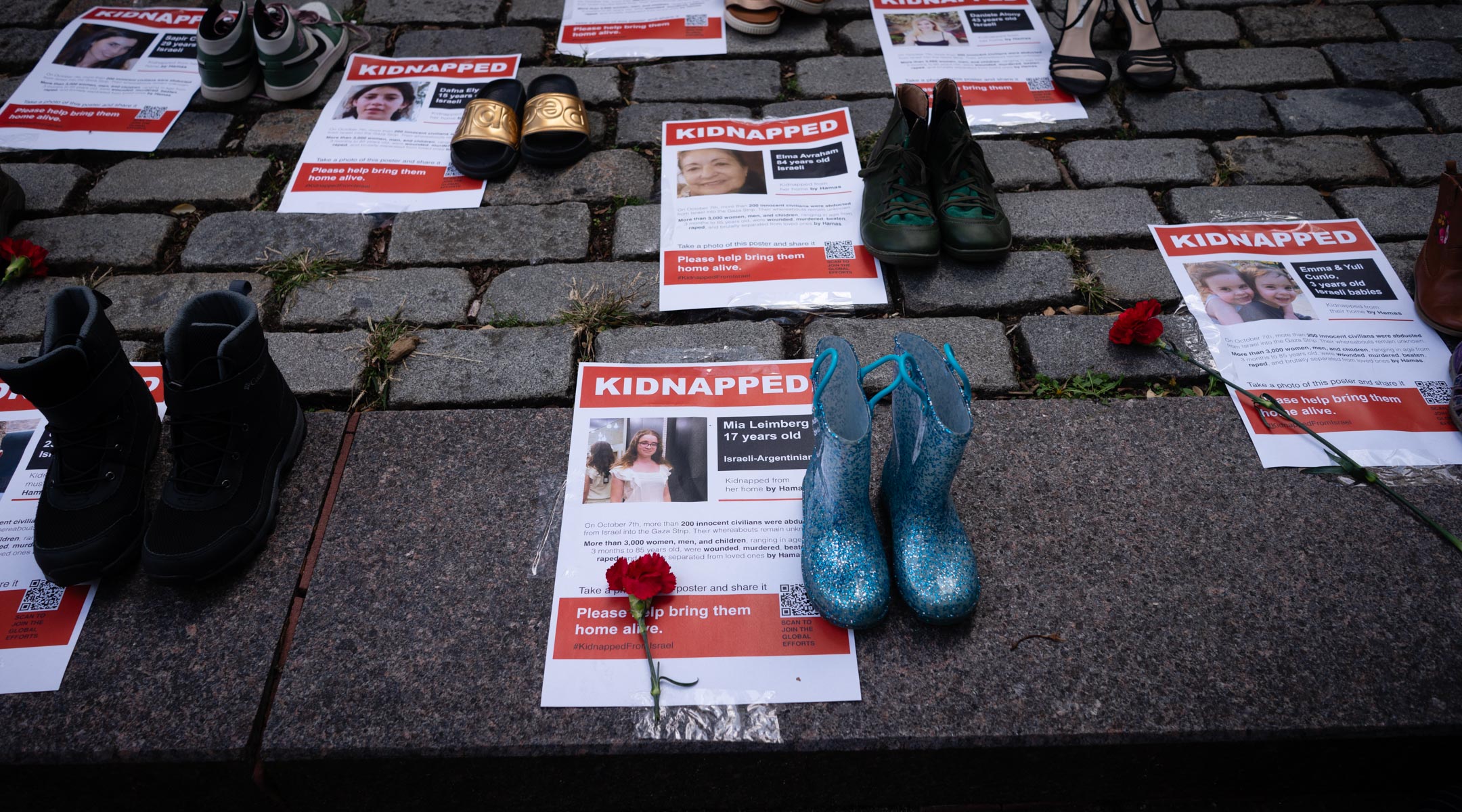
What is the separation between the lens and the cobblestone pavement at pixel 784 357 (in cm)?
117

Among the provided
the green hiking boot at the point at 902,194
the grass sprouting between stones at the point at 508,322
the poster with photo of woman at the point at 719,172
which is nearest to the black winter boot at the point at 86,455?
the grass sprouting between stones at the point at 508,322

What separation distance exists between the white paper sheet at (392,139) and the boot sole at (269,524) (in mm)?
688

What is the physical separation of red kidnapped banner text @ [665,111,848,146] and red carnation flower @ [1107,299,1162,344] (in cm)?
89

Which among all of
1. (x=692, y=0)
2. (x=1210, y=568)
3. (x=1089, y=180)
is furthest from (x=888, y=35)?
(x=1210, y=568)

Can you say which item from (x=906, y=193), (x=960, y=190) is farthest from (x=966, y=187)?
(x=906, y=193)

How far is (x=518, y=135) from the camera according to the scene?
2.05 metres

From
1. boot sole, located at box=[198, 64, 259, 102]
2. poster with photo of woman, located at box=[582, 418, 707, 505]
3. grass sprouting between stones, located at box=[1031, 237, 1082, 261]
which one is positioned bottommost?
poster with photo of woman, located at box=[582, 418, 707, 505]

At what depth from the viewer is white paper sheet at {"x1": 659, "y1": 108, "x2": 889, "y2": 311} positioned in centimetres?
172

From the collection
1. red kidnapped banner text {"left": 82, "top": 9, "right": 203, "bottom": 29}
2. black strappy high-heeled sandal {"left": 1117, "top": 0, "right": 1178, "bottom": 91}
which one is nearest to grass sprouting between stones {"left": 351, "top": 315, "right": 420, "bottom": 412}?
red kidnapped banner text {"left": 82, "top": 9, "right": 203, "bottom": 29}

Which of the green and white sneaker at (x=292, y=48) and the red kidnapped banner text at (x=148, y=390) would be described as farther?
the green and white sneaker at (x=292, y=48)

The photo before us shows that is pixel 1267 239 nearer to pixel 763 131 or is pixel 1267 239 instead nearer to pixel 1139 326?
pixel 1139 326

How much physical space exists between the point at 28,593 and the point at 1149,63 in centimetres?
281

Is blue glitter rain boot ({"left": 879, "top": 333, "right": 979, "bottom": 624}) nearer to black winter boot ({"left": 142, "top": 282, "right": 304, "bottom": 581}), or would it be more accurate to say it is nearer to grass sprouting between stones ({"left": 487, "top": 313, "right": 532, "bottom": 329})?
grass sprouting between stones ({"left": 487, "top": 313, "right": 532, "bottom": 329})

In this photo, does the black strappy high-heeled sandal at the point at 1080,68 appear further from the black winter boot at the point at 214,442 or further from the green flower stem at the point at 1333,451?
the black winter boot at the point at 214,442
